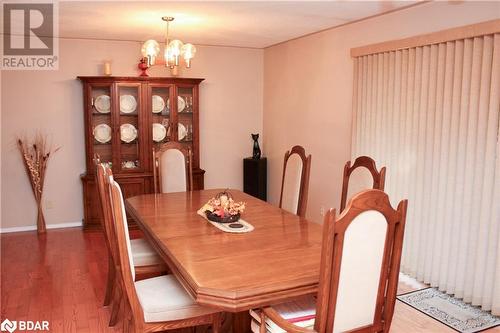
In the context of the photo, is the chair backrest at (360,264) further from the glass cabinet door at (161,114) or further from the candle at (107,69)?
the candle at (107,69)

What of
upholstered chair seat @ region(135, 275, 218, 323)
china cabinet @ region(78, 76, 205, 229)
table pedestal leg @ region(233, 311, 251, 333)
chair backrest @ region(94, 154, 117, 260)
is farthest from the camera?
china cabinet @ region(78, 76, 205, 229)

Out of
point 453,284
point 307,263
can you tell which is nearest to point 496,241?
point 453,284

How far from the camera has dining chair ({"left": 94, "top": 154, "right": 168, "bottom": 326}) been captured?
254cm

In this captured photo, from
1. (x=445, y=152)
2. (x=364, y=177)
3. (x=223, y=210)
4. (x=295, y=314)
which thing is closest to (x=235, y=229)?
(x=223, y=210)

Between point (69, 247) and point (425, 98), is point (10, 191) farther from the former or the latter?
point (425, 98)

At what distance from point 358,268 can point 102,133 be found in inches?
170

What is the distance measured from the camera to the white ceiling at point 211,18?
3.57 metres

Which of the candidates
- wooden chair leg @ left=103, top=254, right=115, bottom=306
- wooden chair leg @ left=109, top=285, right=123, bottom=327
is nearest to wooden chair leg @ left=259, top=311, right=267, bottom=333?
wooden chair leg @ left=109, top=285, right=123, bottom=327

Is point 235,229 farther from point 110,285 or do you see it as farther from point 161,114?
point 161,114

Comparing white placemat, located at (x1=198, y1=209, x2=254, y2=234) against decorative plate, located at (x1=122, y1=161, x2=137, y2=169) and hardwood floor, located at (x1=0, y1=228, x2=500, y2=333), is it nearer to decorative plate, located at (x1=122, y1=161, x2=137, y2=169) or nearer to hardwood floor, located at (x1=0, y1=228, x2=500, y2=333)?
hardwood floor, located at (x1=0, y1=228, x2=500, y2=333)

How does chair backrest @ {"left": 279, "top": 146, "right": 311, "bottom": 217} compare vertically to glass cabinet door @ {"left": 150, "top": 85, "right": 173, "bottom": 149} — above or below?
below

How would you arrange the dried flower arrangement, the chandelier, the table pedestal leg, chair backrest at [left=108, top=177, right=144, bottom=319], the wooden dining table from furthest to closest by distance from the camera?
the dried flower arrangement → the chandelier → the table pedestal leg → chair backrest at [left=108, top=177, right=144, bottom=319] → the wooden dining table

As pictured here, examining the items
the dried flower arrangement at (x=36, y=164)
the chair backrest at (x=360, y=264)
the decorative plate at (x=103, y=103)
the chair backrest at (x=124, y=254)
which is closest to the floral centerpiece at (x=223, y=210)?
the chair backrest at (x=124, y=254)

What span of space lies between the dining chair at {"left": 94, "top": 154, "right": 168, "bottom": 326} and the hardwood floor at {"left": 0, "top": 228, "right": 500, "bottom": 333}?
15cm
